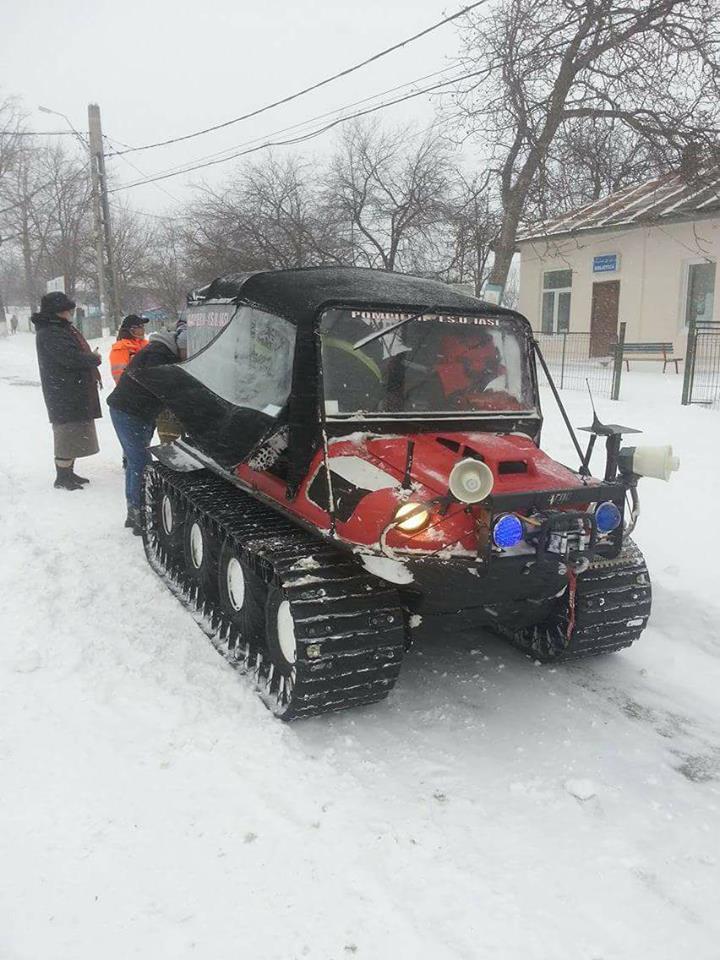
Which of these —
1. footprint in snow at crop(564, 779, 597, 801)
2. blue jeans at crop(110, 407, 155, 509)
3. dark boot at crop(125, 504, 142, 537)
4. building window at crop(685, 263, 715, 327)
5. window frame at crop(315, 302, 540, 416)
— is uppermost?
building window at crop(685, 263, 715, 327)

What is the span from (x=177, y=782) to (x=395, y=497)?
1563 millimetres

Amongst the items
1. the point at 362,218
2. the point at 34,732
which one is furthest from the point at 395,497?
the point at 362,218

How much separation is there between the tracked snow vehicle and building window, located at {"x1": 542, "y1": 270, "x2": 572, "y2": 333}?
18021 mm

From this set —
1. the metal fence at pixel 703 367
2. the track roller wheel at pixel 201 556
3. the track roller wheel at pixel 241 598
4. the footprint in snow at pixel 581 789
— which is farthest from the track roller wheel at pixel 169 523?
the metal fence at pixel 703 367

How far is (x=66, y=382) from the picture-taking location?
813 cm

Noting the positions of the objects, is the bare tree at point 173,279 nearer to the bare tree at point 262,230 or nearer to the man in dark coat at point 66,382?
the bare tree at point 262,230

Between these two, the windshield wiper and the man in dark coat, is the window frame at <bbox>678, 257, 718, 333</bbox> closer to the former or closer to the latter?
the man in dark coat

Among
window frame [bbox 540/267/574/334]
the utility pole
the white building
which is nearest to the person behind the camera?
the white building

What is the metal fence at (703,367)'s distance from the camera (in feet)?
39.5

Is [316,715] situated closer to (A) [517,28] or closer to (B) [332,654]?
(B) [332,654]

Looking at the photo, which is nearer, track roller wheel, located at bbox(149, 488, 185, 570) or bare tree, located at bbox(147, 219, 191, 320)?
track roller wheel, located at bbox(149, 488, 185, 570)

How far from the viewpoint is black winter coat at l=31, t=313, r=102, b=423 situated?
802cm

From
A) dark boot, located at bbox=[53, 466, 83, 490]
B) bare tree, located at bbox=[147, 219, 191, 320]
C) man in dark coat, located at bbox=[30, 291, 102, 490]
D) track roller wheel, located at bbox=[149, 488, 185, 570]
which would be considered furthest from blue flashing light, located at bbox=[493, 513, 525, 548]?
bare tree, located at bbox=[147, 219, 191, 320]

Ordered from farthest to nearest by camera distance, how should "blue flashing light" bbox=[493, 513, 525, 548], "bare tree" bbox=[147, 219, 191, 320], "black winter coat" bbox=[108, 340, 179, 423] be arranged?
"bare tree" bbox=[147, 219, 191, 320], "black winter coat" bbox=[108, 340, 179, 423], "blue flashing light" bbox=[493, 513, 525, 548]
